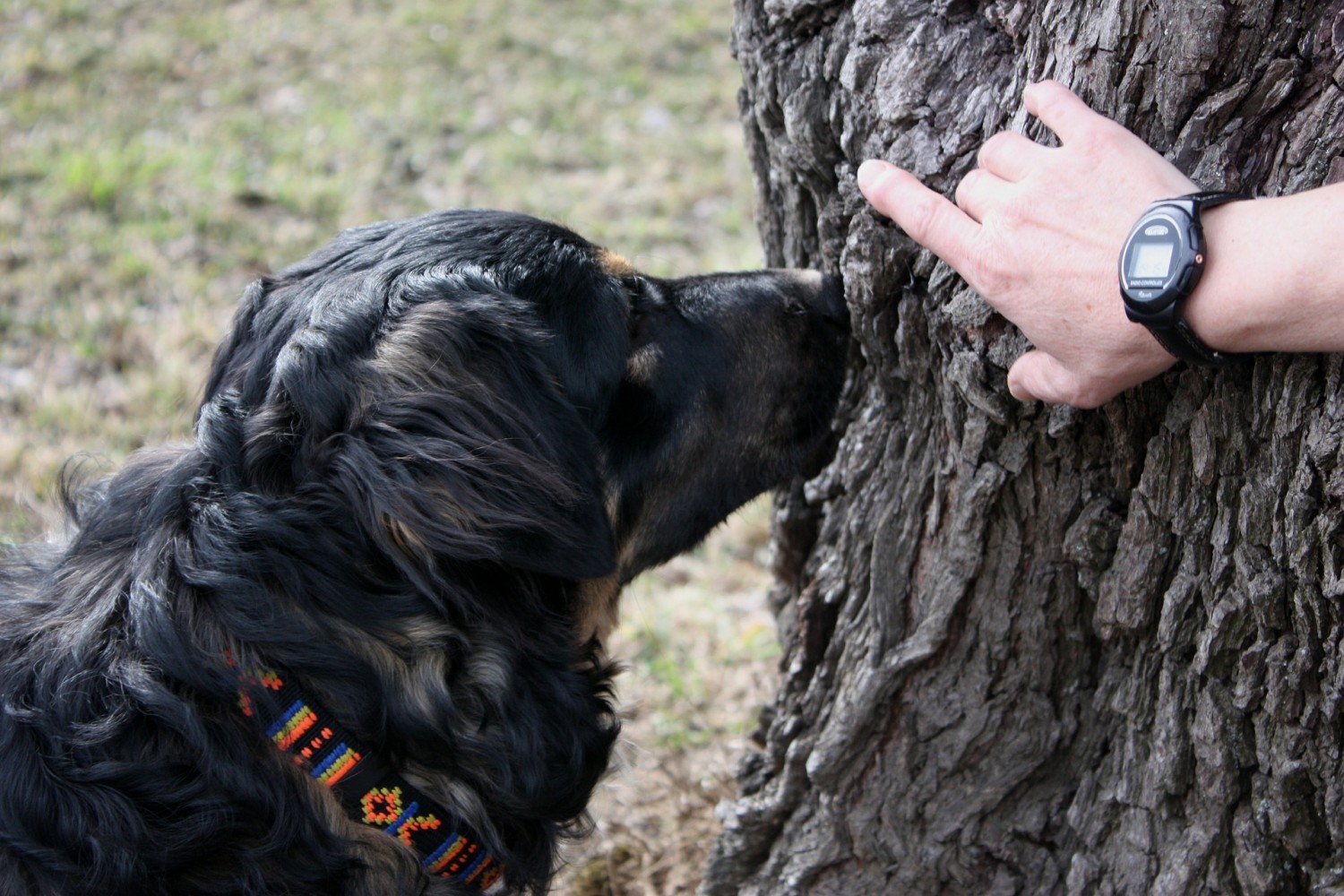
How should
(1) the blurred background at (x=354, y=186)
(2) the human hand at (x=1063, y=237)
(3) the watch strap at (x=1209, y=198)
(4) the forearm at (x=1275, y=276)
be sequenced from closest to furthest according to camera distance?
(4) the forearm at (x=1275, y=276), (3) the watch strap at (x=1209, y=198), (2) the human hand at (x=1063, y=237), (1) the blurred background at (x=354, y=186)

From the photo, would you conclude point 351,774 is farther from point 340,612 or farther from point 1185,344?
point 1185,344

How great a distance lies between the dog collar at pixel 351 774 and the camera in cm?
211

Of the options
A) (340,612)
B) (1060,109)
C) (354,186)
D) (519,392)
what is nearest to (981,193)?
(1060,109)

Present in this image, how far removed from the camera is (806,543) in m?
3.16

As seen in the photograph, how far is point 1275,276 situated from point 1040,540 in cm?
89

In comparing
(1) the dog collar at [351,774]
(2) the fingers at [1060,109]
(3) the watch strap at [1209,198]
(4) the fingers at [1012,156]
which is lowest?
(1) the dog collar at [351,774]

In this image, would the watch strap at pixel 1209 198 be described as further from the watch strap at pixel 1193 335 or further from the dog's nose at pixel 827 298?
the dog's nose at pixel 827 298

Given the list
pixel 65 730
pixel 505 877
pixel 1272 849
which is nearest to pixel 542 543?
pixel 505 877

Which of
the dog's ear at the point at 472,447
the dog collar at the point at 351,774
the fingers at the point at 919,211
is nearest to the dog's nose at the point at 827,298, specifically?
the fingers at the point at 919,211

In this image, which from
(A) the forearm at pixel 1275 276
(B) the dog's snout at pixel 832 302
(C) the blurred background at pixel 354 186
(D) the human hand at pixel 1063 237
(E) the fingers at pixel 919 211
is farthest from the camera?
(C) the blurred background at pixel 354 186

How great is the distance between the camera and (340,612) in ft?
7.00

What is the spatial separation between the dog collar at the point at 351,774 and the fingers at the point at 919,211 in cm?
141

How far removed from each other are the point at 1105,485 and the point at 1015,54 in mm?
869

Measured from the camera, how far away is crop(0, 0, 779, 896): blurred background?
158 inches
